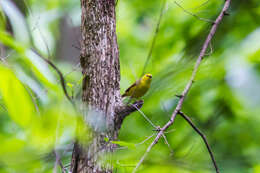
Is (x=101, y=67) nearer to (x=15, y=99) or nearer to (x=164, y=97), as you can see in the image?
(x=164, y=97)

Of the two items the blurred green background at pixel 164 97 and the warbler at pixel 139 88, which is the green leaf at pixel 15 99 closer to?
the blurred green background at pixel 164 97

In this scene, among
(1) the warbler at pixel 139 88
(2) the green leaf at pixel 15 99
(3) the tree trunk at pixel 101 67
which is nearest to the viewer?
(2) the green leaf at pixel 15 99

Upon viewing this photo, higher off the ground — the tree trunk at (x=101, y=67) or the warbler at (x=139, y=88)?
the warbler at (x=139, y=88)

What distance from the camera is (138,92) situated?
80.4 inches

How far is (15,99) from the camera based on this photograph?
383 millimetres

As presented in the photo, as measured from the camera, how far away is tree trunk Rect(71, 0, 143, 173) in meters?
1.22

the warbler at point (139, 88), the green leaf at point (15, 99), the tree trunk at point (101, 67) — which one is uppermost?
the warbler at point (139, 88)

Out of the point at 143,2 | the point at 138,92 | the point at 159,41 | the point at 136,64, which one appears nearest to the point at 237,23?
the point at 159,41

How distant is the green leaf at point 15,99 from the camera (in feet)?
1.24

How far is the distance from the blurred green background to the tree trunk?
92 mm

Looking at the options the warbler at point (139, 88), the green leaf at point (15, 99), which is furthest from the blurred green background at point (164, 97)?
the warbler at point (139, 88)

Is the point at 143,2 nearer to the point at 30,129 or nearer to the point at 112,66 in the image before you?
the point at 112,66

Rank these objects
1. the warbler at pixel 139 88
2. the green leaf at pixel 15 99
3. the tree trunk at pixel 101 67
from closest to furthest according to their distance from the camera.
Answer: the green leaf at pixel 15 99 < the tree trunk at pixel 101 67 < the warbler at pixel 139 88

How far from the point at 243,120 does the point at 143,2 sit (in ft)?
4.17
